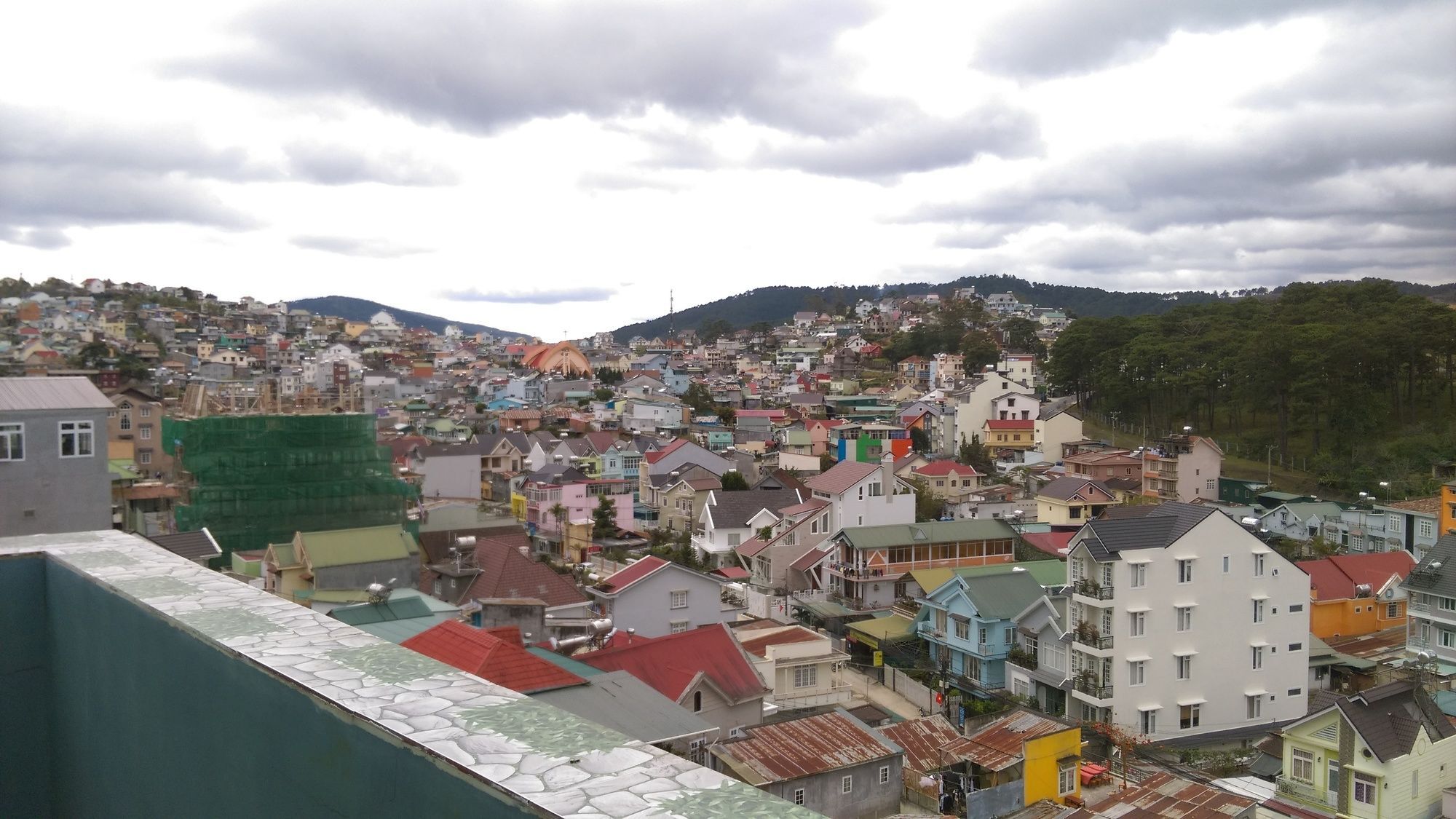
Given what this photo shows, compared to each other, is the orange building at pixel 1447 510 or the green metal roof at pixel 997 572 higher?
the orange building at pixel 1447 510

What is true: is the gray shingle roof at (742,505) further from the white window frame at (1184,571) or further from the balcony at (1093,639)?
the white window frame at (1184,571)

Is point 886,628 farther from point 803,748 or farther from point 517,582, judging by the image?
Result: point 803,748

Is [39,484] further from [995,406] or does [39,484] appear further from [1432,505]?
[995,406]

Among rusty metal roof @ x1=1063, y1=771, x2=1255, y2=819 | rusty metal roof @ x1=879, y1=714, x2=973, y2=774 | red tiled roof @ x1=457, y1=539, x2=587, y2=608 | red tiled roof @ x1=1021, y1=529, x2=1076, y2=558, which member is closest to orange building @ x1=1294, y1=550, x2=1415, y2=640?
red tiled roof @ x1=1021, y1=529, x2=1076, y2=558

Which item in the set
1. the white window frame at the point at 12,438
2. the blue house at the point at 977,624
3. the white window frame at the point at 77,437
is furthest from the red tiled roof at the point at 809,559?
the white window frame at the point at 12,438

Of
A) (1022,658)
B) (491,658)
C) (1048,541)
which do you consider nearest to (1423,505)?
(1048,541)

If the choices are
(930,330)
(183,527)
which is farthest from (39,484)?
(930,330)
